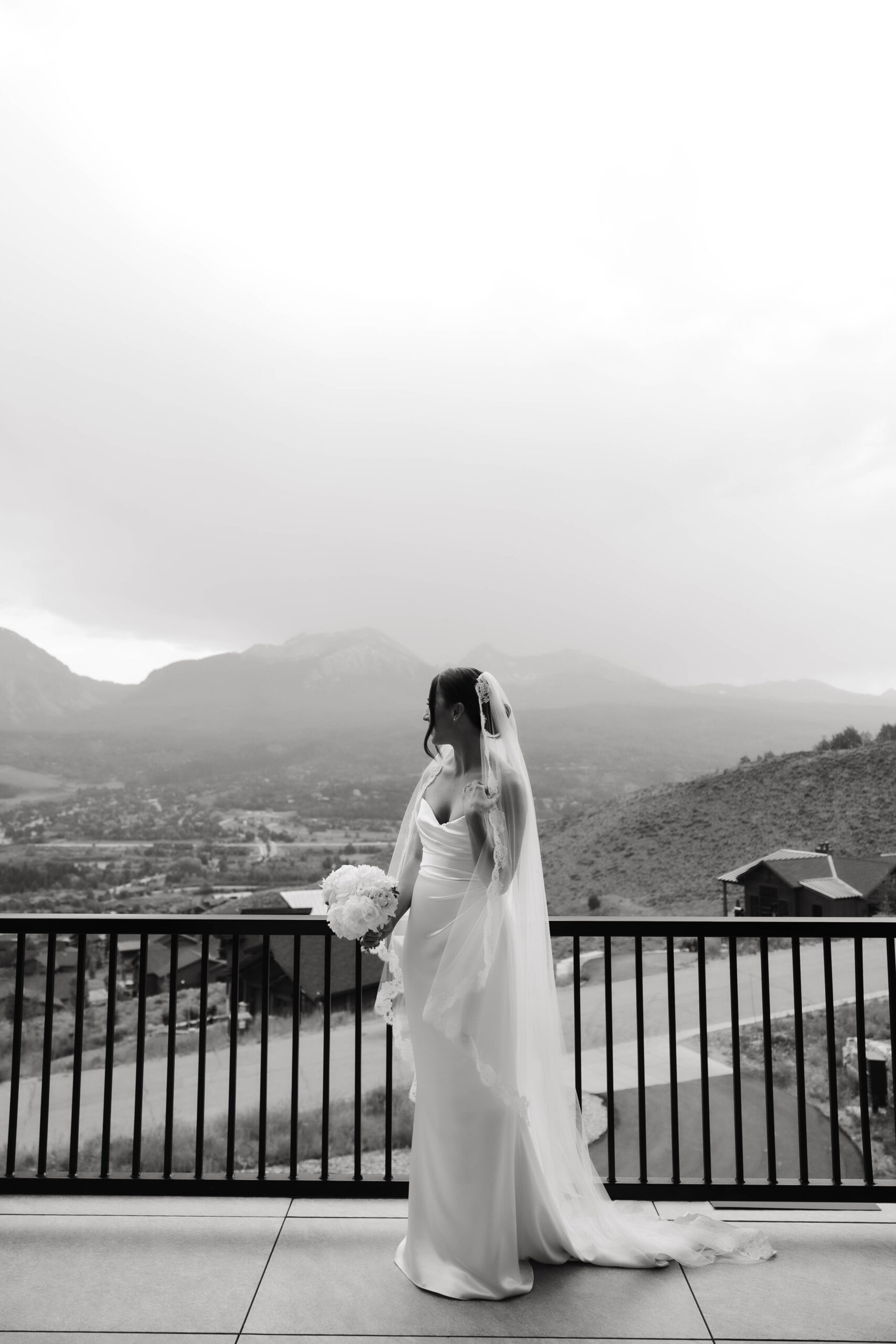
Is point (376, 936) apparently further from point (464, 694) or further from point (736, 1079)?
point (736, 1079)

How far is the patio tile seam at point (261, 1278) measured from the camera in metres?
1.81

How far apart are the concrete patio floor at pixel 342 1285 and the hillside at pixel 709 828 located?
15.5m

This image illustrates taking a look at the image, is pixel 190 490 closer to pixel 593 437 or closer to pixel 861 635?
pixel 593 437

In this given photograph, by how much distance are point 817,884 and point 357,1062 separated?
43.0ft

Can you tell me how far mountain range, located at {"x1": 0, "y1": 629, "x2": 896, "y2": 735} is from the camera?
28188 mm

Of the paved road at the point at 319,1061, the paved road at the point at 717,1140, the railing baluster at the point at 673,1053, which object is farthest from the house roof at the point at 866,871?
the railing baluster at the point at 673,1053

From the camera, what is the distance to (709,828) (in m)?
20.6

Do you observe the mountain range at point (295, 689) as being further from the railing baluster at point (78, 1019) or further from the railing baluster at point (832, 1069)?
the railing baluster at point (78, 1019)

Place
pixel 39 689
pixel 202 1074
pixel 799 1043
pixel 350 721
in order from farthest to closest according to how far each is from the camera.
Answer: pixel 39 689, pixel 350 721, pixel 799 1043, pixel 202 1074

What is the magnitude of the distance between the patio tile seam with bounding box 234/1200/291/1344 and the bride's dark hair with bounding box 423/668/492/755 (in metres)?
1.49

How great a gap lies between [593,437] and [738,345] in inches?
390

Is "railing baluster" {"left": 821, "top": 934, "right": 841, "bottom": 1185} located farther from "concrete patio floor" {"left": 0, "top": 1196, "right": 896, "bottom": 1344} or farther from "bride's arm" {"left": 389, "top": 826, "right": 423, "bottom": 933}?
"bride's arm" {"left": 389, "top": 826, "right": 423, "bottom": 933}

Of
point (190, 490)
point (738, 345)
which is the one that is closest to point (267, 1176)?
point (738, 345)

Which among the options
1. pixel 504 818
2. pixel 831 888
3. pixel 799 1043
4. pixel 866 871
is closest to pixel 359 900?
pixel 504 818
